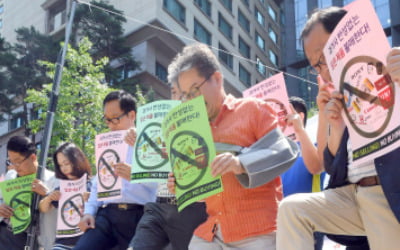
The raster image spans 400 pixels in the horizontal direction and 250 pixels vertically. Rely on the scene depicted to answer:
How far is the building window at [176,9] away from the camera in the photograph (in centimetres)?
2738

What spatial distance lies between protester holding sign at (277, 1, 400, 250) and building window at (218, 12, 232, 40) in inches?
1225

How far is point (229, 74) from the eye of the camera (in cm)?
3228

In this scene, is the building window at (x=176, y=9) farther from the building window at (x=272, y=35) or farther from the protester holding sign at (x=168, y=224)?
the protester holding sign at (x=168, y=224)

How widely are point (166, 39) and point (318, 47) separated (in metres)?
25.2

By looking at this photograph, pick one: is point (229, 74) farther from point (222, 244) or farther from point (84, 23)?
point (222, 244)

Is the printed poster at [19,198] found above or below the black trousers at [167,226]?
above

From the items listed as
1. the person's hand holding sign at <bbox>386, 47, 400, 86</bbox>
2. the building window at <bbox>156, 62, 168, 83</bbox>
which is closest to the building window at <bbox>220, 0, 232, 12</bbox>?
the building window at <bbox>156, 62, 168, 83</bbox>

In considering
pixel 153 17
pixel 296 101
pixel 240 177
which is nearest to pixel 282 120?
pixel 296 101

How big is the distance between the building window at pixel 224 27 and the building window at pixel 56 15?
10.6 metres

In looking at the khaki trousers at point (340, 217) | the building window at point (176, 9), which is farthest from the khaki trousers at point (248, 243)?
the building window at point (176, 9)

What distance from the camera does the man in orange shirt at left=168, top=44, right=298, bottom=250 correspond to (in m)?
2.41

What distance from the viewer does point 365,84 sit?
206 cm

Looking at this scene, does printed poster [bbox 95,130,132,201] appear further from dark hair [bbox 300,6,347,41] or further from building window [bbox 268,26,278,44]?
building window [bbox 268,26,278,44]

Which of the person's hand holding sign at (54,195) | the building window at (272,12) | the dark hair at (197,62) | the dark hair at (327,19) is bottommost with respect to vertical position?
the person's hand holding sign at (54,195)
